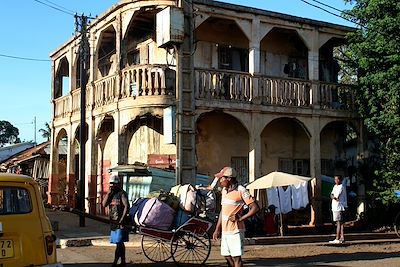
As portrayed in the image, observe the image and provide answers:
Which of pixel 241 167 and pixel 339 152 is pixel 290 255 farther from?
pixel 339 152

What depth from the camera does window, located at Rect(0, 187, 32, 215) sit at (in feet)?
21.2

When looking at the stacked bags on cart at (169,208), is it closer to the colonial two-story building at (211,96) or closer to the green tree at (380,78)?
the colonial two-story building at (211,96)

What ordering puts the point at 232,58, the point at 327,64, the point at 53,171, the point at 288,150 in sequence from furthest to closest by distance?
the point at 53,171 < the point at 327,64 < the point at 288,150 < the point at 232,58

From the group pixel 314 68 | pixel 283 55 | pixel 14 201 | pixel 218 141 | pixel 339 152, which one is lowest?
pixel 14 201

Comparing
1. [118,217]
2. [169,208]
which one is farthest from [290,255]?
[118,217]

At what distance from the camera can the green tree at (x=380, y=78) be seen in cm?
1775

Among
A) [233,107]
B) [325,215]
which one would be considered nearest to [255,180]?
[233,107]

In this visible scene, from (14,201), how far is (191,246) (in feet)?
16.0

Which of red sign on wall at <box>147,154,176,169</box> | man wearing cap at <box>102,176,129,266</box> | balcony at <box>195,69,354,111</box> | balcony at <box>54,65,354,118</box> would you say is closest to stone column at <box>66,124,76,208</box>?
balcony at <box>54,65,354,118</box>

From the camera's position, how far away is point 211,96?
1733cm

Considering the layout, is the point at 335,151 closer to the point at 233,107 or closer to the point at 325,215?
the point at 325,215

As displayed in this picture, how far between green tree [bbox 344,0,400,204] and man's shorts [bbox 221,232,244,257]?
36.9 feet

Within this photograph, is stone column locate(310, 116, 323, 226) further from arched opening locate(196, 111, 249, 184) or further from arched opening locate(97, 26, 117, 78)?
arched opening locate(97, 26, 117, 78)

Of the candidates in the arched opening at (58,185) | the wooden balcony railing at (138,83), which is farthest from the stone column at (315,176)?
the arched opening at (58,185)
